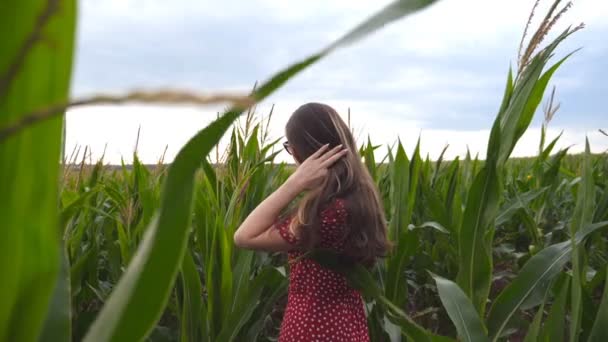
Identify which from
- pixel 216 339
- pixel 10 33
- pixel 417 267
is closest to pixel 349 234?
pixel 216 339

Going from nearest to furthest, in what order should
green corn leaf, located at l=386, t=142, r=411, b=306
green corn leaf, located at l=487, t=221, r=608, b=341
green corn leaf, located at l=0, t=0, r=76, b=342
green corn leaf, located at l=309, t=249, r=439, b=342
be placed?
1. green corn leaf, located at l=0, t=0, r=76, b=342
2. green corn leaf, located at l=487, t=221, r=608, b=341
3. green corn leaf, located at l=309, t=249, r=439, b=342
4. green corn leaf, located at l=386, t=142, r=411, b=306

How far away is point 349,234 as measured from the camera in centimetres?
220

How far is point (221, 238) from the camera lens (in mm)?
2074

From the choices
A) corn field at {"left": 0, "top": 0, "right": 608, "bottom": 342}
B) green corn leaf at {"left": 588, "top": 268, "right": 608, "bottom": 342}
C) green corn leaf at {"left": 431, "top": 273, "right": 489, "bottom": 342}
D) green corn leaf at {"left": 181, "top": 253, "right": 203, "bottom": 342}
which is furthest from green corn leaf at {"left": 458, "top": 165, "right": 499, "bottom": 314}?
green corn leaf at {"left": 181, "top": 253, "right": 203, "bottom": 342}

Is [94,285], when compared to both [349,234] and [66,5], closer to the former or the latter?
[349,234]

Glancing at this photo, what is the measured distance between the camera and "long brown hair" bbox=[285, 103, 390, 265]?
2168mm

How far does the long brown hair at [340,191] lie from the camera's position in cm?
217

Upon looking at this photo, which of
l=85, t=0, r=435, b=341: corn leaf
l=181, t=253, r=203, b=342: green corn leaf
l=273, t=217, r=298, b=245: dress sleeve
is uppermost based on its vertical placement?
l=85, t=0, r=435, b=341: corn leaf

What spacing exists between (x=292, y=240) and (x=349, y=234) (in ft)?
0.66

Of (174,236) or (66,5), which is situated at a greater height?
(66,5)

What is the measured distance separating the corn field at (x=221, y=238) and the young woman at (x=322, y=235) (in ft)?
0.24

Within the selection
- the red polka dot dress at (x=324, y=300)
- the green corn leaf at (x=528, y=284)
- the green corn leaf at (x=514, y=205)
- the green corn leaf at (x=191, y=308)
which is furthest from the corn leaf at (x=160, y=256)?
the green corn leaf at (x=514, y=205)

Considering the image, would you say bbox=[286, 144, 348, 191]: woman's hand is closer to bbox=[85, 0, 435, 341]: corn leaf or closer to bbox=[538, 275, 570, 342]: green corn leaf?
bbox=[538, 275, 570, 342]: green corn leaf

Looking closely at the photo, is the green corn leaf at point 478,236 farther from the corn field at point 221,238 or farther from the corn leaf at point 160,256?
the corn leaf at point 160,256
